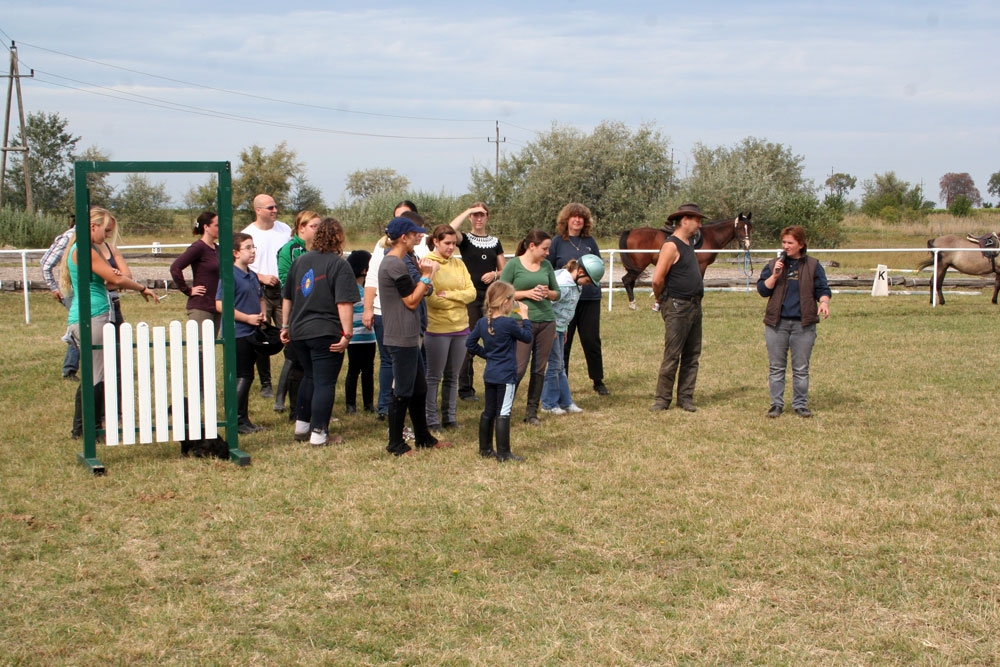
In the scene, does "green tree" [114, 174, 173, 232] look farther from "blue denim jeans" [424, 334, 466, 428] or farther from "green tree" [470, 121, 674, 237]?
"blue denim jeans" [424, 334, 466, 428]

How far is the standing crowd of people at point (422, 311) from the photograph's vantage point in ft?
22.4

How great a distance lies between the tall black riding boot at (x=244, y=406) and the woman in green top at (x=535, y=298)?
Answer: 2.26 m

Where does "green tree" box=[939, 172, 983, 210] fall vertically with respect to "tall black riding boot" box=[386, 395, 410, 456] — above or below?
above

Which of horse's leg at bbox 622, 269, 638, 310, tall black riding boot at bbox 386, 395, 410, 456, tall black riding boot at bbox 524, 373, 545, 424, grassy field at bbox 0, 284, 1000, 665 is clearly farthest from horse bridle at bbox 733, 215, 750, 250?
tall black riding boot at bbox 386, 395, 410, 456

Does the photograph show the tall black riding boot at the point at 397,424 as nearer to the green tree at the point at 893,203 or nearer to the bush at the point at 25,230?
the bush at the point at 25,230

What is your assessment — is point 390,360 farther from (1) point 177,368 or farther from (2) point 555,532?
(2) point 555,532

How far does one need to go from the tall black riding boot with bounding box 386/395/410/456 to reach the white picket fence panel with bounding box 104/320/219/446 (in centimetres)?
125

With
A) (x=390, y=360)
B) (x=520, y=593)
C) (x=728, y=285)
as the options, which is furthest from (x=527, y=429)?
(x=728, y=285)

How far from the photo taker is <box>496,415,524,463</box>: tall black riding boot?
6.76 metres

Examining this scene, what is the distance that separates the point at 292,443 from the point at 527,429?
1941 mm

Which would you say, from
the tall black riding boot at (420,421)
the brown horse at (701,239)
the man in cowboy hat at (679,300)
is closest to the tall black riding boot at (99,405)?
the tall black riding boot at (420,421)

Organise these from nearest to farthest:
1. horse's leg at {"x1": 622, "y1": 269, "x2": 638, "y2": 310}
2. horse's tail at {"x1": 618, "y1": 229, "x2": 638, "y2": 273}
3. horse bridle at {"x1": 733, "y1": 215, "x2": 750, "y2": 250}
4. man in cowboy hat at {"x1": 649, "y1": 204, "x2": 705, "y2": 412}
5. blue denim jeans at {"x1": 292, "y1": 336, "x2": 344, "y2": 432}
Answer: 1. blue denim jeans at {"x1": 292, "y1": 336, "x2": 344, "y2": 432}
2. man in cowboy hat at {"x1": 649, "y1": 204, "x2": 705, "y2": 412}
3. horse's leg at {"x1": 622, "y1": 269, "x2": 638, "y2": 310}
4. horse's tail at {"x1": 618, "y1": 229, "x2": 638, "y2": 273}
5. horse bridle at {"x1": 733, "y1": 215, "x2": 750, "y2": 250}

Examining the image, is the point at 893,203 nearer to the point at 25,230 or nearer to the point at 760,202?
the point at 760,202

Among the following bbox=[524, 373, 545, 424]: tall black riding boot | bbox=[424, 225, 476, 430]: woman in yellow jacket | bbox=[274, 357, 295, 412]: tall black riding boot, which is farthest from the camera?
bbox=[274, 357, 295, 412]: tall black riding boot
